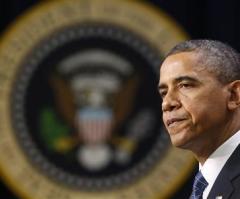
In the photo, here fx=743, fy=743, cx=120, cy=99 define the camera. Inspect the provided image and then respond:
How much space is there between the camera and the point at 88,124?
322 cm

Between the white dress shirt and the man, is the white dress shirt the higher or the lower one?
the lower one

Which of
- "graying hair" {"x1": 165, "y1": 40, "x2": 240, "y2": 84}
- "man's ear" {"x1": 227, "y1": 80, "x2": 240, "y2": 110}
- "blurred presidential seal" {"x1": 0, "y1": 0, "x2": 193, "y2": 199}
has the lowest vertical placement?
"blurred presidential seal" {"x1": 0, "y1": 0, "x2": 193, "y2": 199}

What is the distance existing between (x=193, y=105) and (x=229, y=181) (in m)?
0.17

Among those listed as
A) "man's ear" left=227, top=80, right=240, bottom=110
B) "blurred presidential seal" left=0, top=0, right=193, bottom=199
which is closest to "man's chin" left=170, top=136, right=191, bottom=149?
"man's ear" left=227, top=80, right=240, bottom=110

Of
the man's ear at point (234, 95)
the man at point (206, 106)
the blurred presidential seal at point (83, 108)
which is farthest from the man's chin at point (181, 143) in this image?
the blurred presidential seal at point (83, 108)

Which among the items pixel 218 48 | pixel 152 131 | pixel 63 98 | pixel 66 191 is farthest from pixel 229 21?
pixel 218 48

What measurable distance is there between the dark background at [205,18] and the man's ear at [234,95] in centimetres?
166

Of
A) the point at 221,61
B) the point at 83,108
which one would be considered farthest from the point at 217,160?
the point at 83,108

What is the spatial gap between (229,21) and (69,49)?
0.71m

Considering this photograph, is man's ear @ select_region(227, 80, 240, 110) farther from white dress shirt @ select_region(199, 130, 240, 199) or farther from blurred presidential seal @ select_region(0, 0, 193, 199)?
blurred presidential seal @ select_region(0, 0, 193, 199)

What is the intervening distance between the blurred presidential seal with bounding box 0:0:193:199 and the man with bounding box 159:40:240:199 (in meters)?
1.68

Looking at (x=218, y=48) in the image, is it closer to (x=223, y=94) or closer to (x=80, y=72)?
(x=223, y=94)

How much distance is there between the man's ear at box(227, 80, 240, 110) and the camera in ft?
5.03

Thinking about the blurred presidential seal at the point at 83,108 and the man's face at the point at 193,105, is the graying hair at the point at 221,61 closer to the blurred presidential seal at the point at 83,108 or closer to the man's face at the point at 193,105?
the man's face at the point at 193,105
